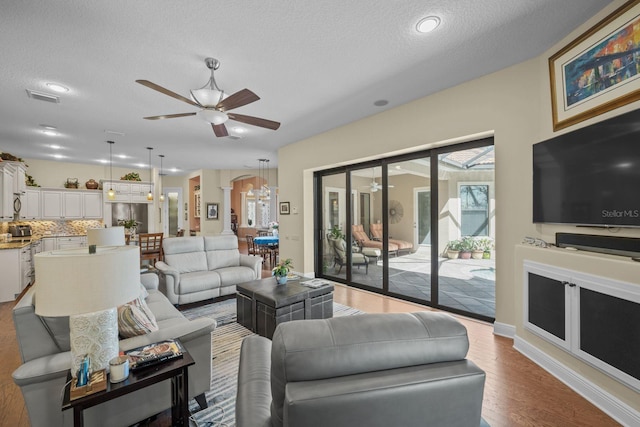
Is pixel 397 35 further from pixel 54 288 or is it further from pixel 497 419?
pixel 497 419

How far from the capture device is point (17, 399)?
2.10 meters

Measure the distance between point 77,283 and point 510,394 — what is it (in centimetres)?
300

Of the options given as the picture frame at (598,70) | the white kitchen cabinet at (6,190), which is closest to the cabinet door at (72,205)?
the white kitchen cabinet at (6,190)

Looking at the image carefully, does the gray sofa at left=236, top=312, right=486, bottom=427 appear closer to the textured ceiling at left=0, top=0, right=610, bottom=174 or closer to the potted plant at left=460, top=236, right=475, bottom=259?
the textured ceiling at left=0, top=0, right=610, bottom=174

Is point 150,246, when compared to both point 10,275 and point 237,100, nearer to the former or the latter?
point 10,275

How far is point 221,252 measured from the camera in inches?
195

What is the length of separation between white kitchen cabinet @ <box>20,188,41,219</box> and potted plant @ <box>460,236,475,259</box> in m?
9.63

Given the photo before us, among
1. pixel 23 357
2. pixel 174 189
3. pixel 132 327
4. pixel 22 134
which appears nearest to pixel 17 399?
pixel 23 357

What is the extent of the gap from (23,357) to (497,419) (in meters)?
3.03

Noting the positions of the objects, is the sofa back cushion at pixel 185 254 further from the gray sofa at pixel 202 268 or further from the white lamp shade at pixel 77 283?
the white lamp shade at pixel 77 283

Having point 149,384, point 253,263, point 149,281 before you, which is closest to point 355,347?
point 149,384

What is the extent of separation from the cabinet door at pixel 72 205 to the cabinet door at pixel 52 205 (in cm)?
10

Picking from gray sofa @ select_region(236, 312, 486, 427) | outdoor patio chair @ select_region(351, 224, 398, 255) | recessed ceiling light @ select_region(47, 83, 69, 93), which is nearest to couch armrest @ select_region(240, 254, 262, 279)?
outdoor patio chair @ select_region(351, 224, 398, 255)

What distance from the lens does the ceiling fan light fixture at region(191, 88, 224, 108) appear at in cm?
265
